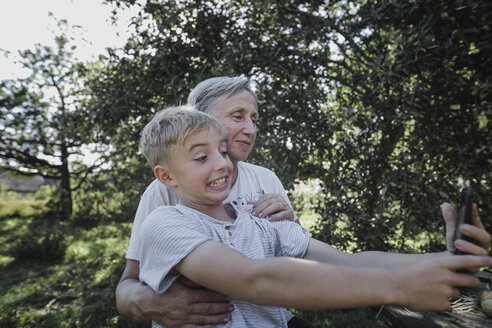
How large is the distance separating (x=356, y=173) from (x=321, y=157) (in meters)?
0.48

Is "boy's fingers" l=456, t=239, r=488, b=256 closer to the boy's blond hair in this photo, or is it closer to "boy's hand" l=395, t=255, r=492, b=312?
"boy's hand" l=395, t=255, r=492, b=312

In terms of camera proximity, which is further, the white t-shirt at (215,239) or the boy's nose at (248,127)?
the boy's nose at (248,127)

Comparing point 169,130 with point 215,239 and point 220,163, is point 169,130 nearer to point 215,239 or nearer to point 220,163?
point 220,163

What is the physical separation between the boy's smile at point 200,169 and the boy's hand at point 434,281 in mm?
915

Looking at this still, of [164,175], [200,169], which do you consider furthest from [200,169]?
[164,175]

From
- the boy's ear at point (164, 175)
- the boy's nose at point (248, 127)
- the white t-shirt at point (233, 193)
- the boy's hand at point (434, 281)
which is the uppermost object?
the boy's nose at point (248, 127)

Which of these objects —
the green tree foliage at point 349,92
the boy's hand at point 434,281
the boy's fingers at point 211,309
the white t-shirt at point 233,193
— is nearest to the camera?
the boy's hand at point 434,281

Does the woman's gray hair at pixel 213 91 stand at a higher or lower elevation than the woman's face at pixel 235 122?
higher

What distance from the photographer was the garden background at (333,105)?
333cm

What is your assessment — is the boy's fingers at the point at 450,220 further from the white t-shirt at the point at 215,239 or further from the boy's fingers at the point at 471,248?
→ the white t-shirt at the point at 215,239

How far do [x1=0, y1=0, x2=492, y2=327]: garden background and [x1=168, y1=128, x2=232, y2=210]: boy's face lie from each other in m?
2.19

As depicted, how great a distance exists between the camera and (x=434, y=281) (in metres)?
0.97

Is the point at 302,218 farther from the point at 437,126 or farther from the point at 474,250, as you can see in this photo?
the point at 474,250

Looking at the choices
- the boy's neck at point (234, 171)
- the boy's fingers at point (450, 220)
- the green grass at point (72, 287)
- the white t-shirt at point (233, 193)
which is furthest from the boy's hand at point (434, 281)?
the green grass at point (72, 287)
